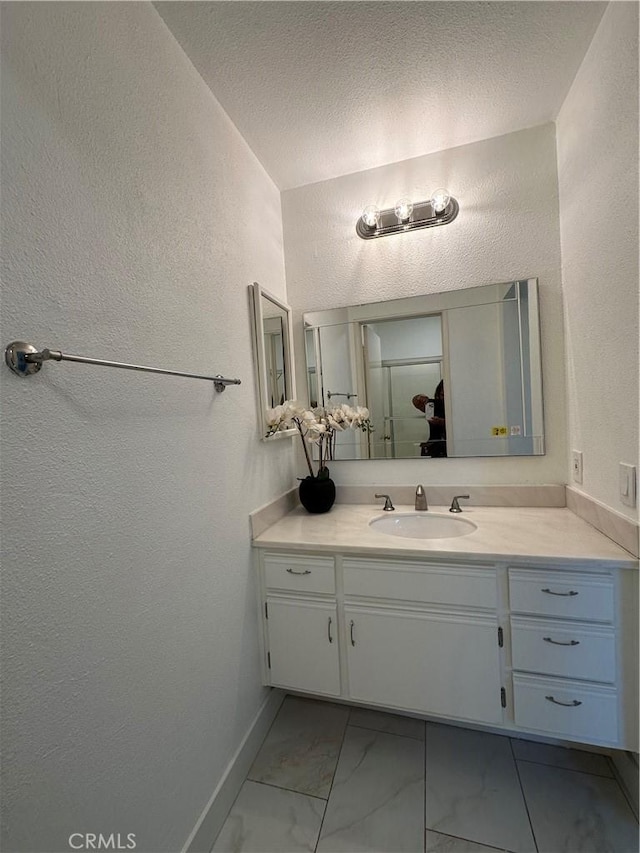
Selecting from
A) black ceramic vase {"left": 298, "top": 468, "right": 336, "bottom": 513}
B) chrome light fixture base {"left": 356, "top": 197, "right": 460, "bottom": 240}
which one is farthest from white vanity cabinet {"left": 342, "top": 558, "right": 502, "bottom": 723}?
chrome light fixture base {"left": 356, "top": 197, "right": 460, "bottom": 240}

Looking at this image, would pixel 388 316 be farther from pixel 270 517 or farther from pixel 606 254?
pixel 270 517

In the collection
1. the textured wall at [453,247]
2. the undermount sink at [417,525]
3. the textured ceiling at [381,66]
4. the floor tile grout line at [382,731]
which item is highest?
the textured ceiling at [381,66]

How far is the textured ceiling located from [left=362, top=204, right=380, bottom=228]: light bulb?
0.23 meters

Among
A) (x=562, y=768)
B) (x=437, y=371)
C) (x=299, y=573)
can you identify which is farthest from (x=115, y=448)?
(x=562, y=768)

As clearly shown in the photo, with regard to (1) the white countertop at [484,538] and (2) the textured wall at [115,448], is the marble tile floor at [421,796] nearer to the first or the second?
(2) the textured wall at [115,448]

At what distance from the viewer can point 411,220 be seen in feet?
5.41

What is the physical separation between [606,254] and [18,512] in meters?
1.72

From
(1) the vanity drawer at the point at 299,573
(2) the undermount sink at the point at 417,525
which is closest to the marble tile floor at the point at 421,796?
(1) the vanity drawer at the point at 299,573

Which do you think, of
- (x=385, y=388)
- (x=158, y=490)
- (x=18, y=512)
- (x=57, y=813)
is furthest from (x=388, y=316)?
(x=57, y=813)

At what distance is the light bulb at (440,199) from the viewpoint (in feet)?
5.17

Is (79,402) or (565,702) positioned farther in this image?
(565,702)

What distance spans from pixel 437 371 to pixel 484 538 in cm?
79

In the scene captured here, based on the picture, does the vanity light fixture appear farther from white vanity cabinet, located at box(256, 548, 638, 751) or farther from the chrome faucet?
white vanity cabinet, located at box(256, 548, 638, 751)

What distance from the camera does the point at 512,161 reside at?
1544 mm
